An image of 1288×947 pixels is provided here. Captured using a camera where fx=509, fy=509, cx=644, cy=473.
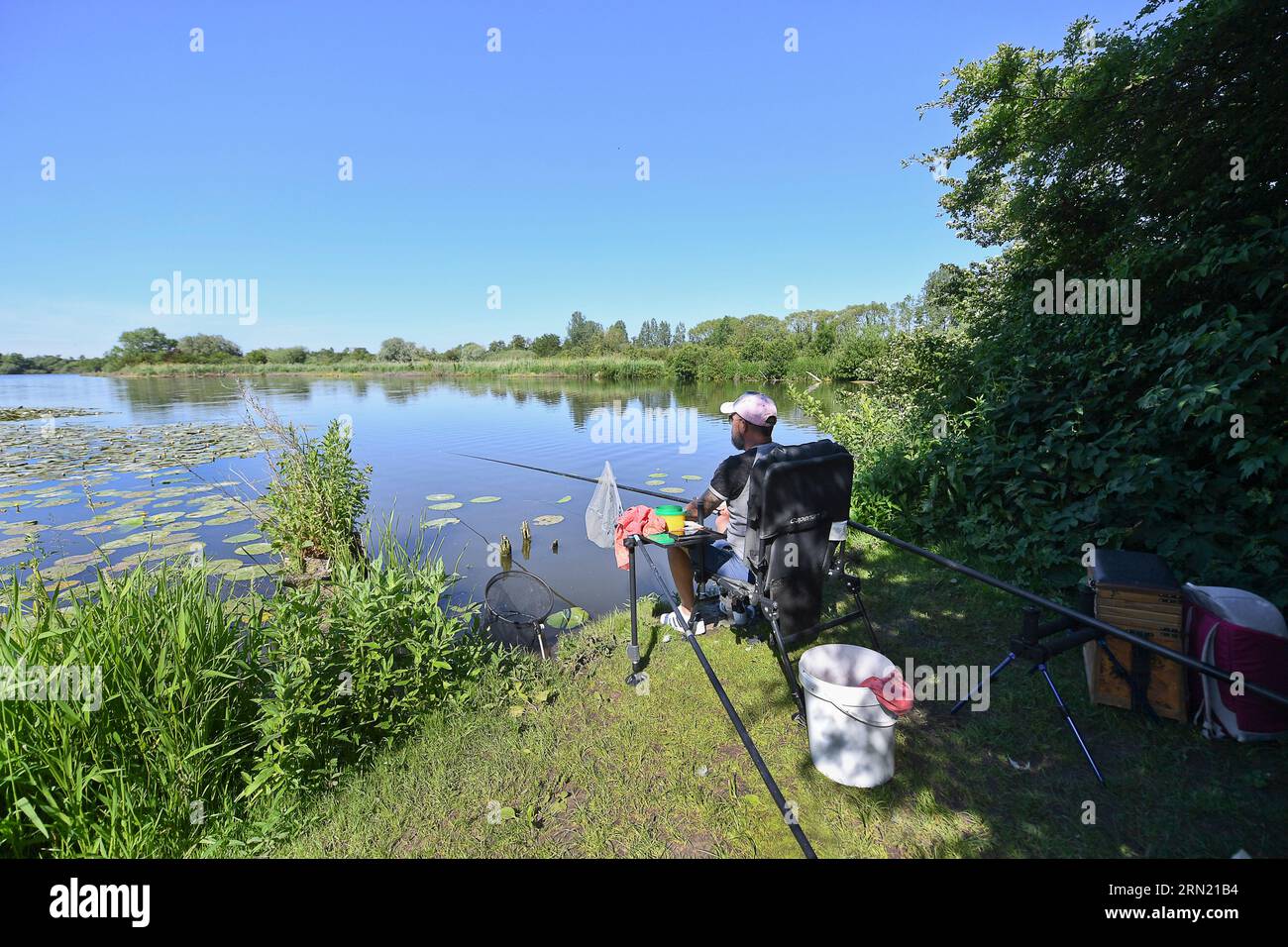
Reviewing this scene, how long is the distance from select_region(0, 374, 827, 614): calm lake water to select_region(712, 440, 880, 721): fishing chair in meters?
2.82

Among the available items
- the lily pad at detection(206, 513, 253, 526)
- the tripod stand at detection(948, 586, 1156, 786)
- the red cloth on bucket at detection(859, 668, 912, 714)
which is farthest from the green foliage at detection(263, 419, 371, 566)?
the tripod stand at detection(948, 586, 1156, 786)

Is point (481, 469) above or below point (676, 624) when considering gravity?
above

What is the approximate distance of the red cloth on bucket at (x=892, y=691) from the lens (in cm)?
245

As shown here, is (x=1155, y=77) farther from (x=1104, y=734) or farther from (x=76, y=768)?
(x=76, y=768)

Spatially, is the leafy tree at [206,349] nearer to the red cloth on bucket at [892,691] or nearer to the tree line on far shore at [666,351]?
the tree line on far shore at [666,351]

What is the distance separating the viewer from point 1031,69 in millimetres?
10008

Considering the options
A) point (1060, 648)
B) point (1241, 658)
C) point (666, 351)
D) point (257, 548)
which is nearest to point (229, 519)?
→ point (257, 548)

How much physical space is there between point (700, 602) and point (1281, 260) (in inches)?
189

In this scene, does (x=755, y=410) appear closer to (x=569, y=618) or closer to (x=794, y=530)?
(x=794, y=530)

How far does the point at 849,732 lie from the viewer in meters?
2.52

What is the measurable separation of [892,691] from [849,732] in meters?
0.29
